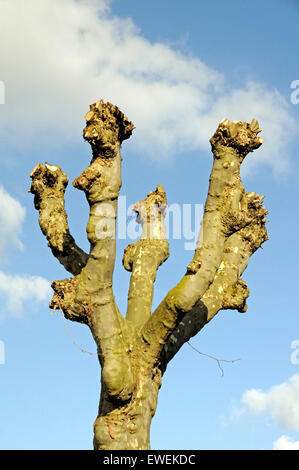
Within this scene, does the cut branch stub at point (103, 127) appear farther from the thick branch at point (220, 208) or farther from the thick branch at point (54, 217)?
the thick branch at point (220, 208)

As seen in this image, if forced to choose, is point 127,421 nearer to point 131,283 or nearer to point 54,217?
point 131,283

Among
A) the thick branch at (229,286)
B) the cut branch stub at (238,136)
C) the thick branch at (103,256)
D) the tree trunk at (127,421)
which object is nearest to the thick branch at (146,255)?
the thick branch at (229,286)

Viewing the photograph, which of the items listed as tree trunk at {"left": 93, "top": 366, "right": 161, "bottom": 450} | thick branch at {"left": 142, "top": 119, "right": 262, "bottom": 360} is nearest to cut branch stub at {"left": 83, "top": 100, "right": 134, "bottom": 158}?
thick branch at {"left": 142, "top": 119, "right": 262, "bottom": 360}

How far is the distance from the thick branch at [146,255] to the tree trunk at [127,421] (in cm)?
96

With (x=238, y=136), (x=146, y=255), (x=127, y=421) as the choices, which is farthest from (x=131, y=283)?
(x=238, y=136)

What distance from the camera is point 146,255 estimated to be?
8.40 meters

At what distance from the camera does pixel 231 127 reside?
7012 millimetres

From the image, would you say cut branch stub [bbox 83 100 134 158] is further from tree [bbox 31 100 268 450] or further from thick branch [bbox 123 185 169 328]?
thick branch [bbox 123 185 169 328]

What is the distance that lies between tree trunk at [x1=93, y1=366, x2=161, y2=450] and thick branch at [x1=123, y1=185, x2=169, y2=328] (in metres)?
0.96

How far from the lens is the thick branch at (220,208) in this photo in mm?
6841

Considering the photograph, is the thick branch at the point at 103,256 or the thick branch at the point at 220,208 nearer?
the thick branch at the point at 103,256

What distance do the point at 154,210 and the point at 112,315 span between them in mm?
2626
